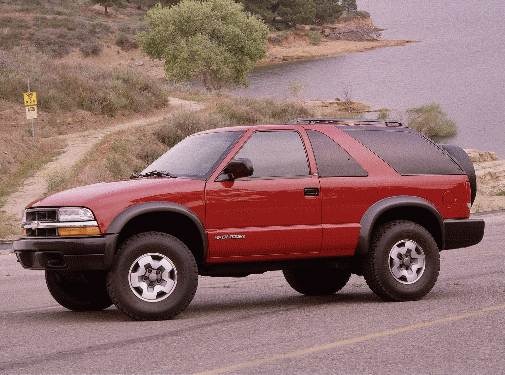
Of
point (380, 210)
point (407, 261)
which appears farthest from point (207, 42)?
point (380, 210)

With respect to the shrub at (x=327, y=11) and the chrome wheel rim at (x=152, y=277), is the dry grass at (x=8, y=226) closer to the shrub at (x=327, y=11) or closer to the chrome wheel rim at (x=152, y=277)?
the chrome wheel rim at (x=152, y=277)

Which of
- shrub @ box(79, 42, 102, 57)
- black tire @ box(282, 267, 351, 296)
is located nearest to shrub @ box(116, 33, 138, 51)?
shrub @ box(79, 42, 102, 57)

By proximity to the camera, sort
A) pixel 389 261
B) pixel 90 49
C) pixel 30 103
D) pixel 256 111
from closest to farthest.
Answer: pixel 389 261
pixel 30 103
pixel 256 111
pixel 90 49

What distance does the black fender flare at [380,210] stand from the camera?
33.3ft

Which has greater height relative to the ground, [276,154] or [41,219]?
[276,154]

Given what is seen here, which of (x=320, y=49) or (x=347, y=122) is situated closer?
(x=347, y=122)

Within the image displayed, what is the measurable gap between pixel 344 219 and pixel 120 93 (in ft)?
116

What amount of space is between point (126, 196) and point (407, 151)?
3.14 meters

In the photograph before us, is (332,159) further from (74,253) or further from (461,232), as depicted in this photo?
(74,253)

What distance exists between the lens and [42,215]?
9.34m

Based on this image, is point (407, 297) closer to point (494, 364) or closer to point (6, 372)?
point (494, 364)

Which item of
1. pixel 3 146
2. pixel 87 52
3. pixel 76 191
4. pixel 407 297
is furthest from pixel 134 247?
pixel 87 52

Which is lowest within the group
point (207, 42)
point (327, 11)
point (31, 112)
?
point (31, 112)

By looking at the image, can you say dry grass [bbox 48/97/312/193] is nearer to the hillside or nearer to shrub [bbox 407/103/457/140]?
the hillside
